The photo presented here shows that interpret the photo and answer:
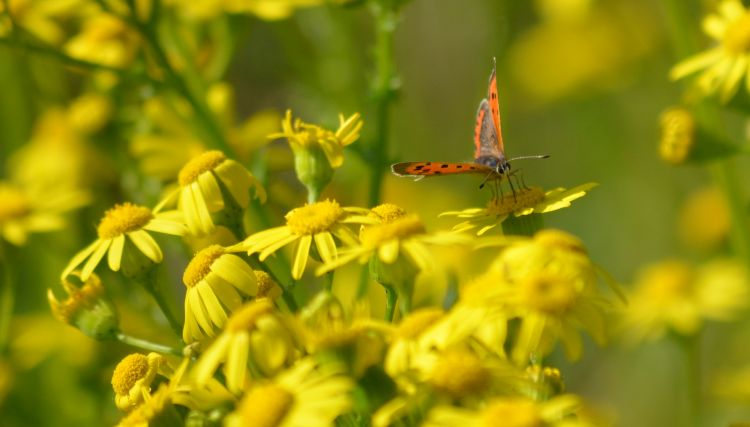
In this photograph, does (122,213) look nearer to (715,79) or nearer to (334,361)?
(334,361)

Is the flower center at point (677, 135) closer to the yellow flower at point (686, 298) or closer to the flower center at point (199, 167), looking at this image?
the yellow flower at point (686, 298)

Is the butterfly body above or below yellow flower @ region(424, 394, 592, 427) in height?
above

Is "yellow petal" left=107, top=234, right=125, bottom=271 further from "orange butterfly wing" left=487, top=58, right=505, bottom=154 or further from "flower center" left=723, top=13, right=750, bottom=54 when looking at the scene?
"flower center" left=723, top=13, right=750, bottom=54

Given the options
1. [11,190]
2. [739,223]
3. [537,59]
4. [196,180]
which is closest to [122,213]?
[196,180]

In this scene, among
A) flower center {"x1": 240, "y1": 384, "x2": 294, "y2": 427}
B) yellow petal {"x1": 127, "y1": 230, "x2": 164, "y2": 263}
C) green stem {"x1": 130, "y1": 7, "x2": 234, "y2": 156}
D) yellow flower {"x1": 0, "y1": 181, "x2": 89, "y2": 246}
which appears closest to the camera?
flower center {"x1": 240, "y1": 384, "x2": 294, "y2": 427}

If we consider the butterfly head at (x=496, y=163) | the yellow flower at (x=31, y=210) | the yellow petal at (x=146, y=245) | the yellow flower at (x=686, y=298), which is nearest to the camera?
the yellow petal at (x=146, y=245)

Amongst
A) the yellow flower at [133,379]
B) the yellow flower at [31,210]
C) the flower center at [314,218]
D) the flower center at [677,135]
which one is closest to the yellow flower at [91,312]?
the yellow flower at [133,379]

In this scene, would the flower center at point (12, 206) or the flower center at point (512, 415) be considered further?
the flower center at point (12, 206)

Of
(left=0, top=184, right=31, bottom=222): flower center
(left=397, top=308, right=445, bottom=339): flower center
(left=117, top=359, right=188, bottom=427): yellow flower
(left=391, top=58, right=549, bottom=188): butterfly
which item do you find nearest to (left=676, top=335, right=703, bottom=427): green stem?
(left=391, top=58, right=549, bottom=188): butterfly
